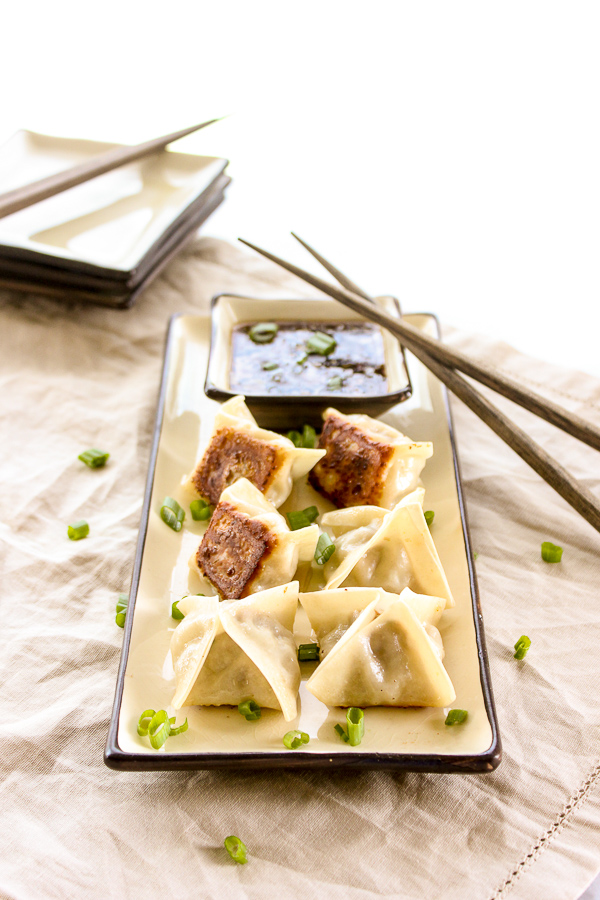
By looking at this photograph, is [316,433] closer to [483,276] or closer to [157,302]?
[157,302]

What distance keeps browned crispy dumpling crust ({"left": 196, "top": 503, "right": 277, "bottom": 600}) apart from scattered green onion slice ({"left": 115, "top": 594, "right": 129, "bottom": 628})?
0.87 ft

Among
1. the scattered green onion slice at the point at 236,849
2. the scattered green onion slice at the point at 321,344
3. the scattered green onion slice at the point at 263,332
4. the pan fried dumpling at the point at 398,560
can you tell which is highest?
the scattered green onion slice at the point at 321,344

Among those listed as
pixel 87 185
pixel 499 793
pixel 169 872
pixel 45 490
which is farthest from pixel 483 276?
pixel 169 872

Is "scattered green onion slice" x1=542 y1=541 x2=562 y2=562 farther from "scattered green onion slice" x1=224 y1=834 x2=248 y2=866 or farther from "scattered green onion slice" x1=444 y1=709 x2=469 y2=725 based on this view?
"scattered green onion slice" x1=224 y1=834 x2=248 y2=866

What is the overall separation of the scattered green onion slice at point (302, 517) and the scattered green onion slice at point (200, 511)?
0.27 metres

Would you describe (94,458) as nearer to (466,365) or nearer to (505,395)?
(466,365)

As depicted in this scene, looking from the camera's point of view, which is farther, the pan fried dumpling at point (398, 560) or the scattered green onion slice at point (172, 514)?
the scattered green onion slice at point (172, 514)

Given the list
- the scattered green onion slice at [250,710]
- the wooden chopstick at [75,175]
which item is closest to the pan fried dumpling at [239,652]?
the scattered green onion slice at [250,710]

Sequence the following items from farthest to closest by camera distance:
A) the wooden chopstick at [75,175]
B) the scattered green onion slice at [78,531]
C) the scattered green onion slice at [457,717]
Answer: the wooden chopstick at [75,175] < the scattered green onion slice at [78,531] < the scattered green onion slice at [457,717]

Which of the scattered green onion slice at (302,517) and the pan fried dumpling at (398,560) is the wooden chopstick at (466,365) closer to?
the pan fried dumpling at (398,560)

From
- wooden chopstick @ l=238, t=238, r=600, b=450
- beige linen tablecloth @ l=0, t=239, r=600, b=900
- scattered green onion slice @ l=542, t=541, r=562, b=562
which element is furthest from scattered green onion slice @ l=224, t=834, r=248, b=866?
wooden chopstick @ l=238, t=238, r=600, b=450

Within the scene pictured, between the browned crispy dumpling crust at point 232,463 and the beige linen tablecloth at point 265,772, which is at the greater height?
the browned crispy dumpling crust at point 232,463

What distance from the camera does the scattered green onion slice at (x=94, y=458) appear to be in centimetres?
320

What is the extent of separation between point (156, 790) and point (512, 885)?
90 cm
